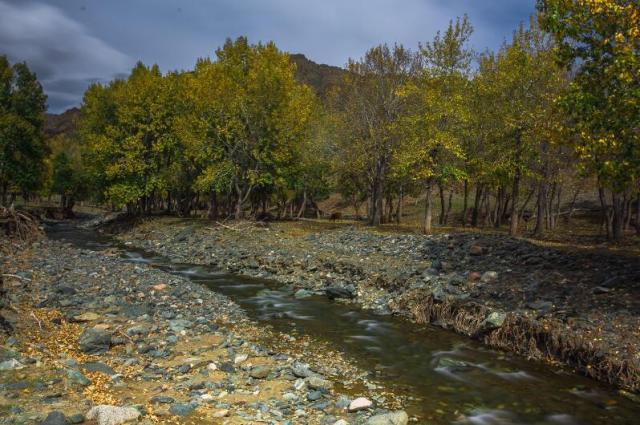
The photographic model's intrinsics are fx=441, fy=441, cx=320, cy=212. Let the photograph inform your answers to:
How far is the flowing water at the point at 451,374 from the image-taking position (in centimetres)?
1136

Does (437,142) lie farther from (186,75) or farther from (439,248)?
(186,75)

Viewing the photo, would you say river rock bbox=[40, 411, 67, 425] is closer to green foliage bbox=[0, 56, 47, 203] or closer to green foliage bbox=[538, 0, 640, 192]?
green foliage bbox=[538, 0, 640, 192]

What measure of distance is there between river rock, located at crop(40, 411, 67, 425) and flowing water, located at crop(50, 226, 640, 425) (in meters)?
7.64

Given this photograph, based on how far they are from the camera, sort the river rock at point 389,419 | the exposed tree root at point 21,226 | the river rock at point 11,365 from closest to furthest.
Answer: the river rock at point 389,419
the river rock at point 11,365
the exposed tree root at point 21,226

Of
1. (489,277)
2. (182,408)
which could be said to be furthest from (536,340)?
(182,408)

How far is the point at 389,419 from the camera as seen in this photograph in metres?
9.82

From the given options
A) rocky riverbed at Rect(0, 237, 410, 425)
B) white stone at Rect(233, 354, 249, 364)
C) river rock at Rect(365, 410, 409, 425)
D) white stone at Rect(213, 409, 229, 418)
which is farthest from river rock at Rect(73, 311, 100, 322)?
river rock at Rect(365, 410, 409, 425)

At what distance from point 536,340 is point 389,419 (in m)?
8.59

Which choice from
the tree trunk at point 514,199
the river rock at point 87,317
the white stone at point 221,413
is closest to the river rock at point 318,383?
the white stone at point 221,413

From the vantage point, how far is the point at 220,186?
50094mm

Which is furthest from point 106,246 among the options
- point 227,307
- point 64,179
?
point 64,179

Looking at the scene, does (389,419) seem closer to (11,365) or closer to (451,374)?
(451,374)

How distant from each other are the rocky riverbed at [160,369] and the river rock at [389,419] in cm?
3

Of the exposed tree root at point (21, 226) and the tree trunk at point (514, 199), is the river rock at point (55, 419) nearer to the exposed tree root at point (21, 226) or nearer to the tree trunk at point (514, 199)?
the exposed tree root at point (21, 226)
